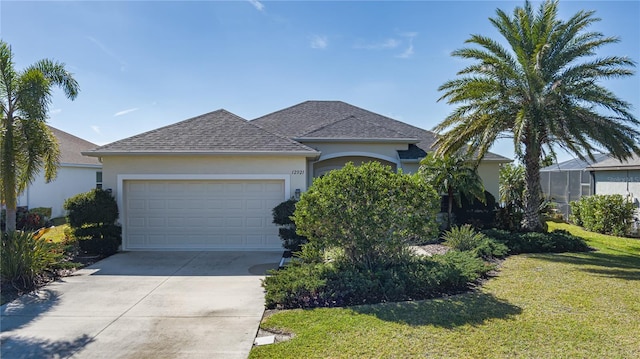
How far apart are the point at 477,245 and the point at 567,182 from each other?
46.7ft

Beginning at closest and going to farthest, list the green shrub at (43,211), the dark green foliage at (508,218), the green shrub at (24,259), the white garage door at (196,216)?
the green shrub at (24,259)
the white garage door at (196,216)
the dark green foliage at (508,218)
the green shrub at (43,211)

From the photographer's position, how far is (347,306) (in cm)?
593

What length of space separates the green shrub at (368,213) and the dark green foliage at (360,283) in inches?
17.1

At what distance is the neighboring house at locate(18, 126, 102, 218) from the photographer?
54.1ft

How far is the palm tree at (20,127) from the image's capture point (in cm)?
832

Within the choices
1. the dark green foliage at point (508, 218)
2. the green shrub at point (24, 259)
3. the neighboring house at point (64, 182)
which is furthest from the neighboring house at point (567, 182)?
the neighboring house at point (64, 182)

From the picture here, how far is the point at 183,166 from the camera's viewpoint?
36.6ft

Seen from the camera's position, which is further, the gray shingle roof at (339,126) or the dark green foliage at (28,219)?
the gray shingle roof at (339,126)

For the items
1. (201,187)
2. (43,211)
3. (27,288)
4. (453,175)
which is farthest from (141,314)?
(43,211)

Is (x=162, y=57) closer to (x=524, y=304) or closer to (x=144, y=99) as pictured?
(x=144, y=99)

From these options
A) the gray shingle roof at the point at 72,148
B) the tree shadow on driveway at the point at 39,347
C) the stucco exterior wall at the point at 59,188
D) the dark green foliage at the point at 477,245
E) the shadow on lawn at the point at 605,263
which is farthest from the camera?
the gray shingle roof at the point at 72,148

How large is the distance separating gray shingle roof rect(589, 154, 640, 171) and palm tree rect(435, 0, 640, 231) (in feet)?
20.8

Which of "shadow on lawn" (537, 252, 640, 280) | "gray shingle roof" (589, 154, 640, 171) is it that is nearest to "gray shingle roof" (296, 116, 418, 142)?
"shadow on lawn" (537, 252, 640, 280)

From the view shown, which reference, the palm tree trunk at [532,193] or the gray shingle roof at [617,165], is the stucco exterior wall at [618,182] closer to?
the gray shingle roof at [617,165]
